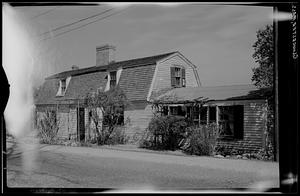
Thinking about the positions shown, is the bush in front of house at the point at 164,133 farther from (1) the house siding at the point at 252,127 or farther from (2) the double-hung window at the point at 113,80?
(2) the double-hung window at the point at 113,80

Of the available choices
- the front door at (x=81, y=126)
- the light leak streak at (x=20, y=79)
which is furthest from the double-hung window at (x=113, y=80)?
the light leak streak at (x=20, y=79)

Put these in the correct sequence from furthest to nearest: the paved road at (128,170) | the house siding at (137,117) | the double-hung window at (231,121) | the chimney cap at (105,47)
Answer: the double-hung window at (231,121), the house siding at (137,117), the chimney cap at (105,47), the paved road at (128,170)

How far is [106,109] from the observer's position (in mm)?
4320

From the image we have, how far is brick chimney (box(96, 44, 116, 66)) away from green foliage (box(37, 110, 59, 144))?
94 centimetres

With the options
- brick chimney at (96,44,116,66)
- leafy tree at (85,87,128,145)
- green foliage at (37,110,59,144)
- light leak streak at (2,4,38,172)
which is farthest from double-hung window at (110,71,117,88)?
light leak streak at (2,4,38,172)

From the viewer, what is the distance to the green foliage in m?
3.60

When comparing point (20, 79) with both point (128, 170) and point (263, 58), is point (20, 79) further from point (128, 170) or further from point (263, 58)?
point (263, 58)

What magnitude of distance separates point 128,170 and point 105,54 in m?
1.44

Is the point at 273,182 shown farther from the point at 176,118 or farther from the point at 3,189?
the point at 3,189

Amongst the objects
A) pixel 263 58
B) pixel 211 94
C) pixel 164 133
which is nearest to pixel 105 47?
pixel 164 133

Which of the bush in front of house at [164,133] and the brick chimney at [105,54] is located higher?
the brick chimney at [105,54]

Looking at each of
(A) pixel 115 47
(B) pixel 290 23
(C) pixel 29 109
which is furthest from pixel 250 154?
(C) pixel 29 109

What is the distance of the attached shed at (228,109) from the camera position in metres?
3.91

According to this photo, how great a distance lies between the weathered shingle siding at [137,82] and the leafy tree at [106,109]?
0.11 m
